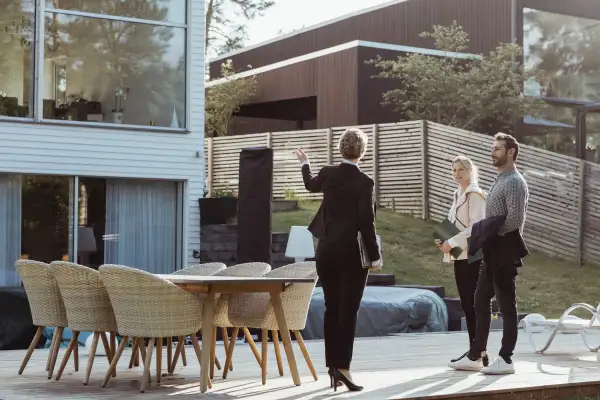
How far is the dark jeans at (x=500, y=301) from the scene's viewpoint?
6973mm

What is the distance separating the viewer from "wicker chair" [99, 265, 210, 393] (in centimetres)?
656

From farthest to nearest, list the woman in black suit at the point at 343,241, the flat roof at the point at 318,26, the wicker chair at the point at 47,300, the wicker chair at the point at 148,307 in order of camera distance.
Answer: the flat roof at the point at 318,26
the wicker chair at the point at 47,300
the wicker chair at the point at 148,307
the woman in black suit at the point at 343,241

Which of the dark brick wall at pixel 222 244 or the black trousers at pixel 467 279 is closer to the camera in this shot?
the black trousers at pixel 467 279

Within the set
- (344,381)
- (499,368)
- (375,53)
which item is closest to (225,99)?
(375,53)

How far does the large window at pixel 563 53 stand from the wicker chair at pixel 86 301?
1718cm

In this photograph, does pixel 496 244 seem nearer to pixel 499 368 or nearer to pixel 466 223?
pixel 466 223

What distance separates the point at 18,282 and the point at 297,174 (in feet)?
24.1

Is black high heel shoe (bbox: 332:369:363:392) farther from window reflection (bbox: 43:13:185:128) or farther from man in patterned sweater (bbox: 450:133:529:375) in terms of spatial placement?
window reflection (bbox: 43:13:185:128)

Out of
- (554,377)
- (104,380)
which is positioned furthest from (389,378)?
(104,380)

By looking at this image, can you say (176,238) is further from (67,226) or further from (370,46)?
(370,46)

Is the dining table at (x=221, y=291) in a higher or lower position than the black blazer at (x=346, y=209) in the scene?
lower

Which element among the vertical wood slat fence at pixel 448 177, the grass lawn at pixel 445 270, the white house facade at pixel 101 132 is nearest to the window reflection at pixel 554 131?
the vertical wood slat fence at pixel 448 177

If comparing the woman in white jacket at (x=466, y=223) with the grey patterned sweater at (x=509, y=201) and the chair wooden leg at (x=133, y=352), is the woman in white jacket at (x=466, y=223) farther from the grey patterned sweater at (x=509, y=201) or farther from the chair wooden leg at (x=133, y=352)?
the chair wooden leg at (x=133, y=352)

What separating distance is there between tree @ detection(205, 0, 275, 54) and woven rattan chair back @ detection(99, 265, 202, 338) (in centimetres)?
2226
